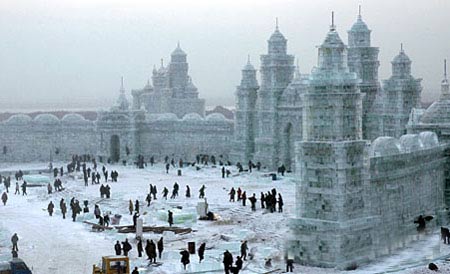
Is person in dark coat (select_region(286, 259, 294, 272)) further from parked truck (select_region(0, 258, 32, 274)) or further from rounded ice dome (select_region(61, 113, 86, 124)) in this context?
rounded ice dome (select_region(61, 113, 86, 124))

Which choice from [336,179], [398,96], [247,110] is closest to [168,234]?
[336,179]

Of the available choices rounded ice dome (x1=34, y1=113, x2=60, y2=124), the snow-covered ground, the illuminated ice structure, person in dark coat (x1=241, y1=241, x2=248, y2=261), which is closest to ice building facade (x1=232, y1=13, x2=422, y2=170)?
the snow-covered ground

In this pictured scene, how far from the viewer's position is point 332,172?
31.1 m

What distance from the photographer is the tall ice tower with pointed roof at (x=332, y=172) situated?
30812mm

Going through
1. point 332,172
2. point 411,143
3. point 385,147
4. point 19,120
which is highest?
point 19,120

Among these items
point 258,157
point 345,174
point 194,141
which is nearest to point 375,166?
point 345,174

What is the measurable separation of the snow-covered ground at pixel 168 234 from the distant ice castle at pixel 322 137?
1530 mm

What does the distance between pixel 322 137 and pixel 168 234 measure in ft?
33.6

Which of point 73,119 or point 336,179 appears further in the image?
point 73,119

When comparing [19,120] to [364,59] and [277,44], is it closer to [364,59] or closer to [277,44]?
[277,44]

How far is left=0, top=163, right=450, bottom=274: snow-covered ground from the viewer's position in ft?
103

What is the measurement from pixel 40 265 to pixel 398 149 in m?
16.8

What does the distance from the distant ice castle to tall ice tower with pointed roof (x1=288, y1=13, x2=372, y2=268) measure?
4 centimetres

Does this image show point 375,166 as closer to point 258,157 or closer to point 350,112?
point 350,112
